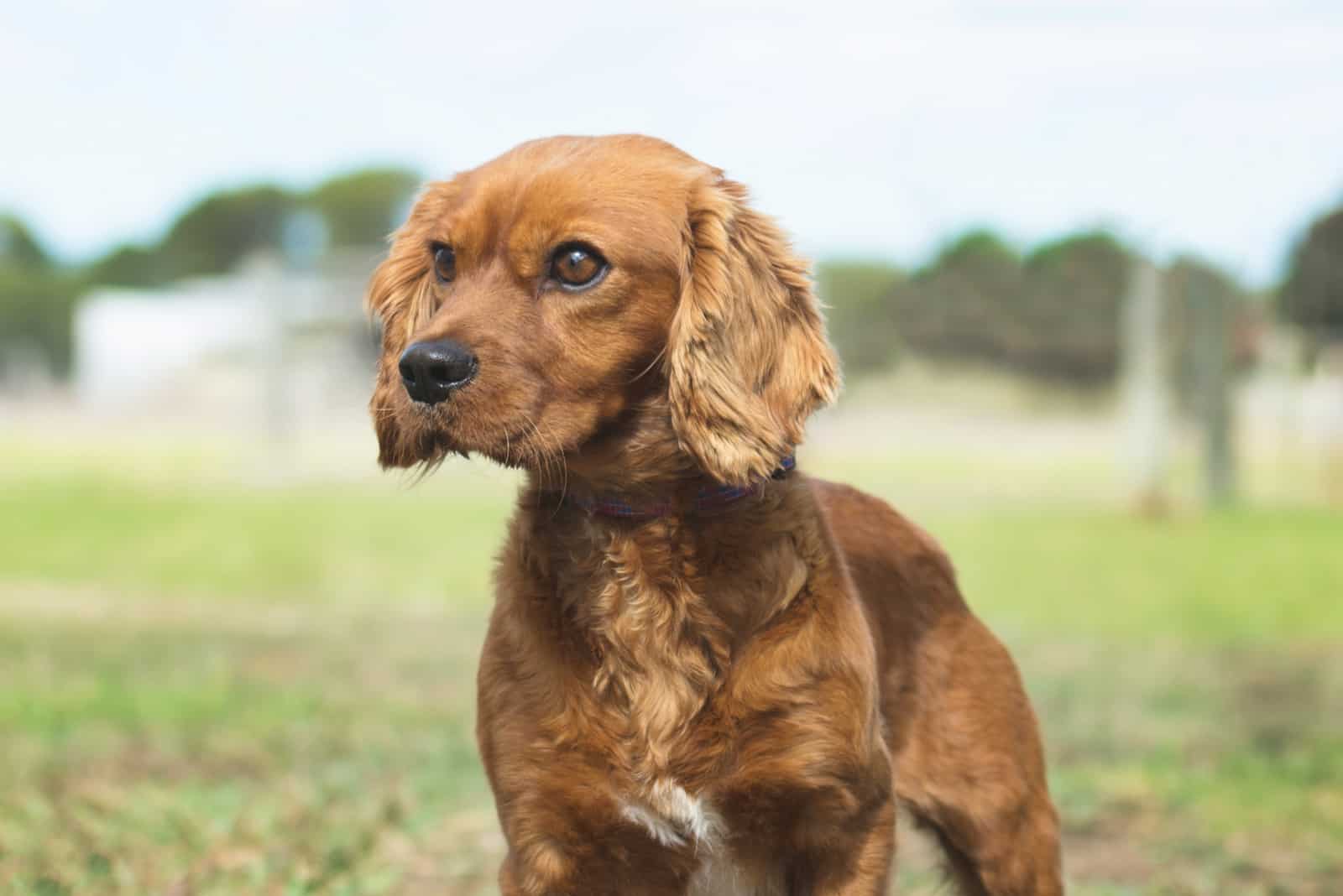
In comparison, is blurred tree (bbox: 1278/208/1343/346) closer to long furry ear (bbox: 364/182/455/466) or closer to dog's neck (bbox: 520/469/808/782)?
long furry ear (bbox: 364/182/455/466)

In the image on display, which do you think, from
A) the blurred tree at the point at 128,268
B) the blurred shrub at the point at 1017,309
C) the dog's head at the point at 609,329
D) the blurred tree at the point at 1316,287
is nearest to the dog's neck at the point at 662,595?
the dog's head at the point at 609,329

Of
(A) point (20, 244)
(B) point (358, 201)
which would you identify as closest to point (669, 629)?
(A) point (20, 244)

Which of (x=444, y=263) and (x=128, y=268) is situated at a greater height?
(x=444, y=263)

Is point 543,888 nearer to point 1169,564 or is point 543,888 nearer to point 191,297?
point 1169,564

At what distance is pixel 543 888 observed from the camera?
285cm

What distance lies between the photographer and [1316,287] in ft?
67.4

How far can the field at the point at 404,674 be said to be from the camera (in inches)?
193

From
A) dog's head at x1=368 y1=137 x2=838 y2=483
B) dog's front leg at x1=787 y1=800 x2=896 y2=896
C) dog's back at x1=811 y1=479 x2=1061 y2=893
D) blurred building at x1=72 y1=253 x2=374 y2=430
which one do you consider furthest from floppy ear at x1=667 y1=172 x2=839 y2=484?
blurred building at x1=72 y1=253 x2=374 y2=430

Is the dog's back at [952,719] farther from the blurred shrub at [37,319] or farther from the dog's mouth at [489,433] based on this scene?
the blurred shrub at [37,319]

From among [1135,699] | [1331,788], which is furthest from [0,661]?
[1331,788]

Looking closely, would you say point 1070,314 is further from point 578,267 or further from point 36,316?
point 36,316

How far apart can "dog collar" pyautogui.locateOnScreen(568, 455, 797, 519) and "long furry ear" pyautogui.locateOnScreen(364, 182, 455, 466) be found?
48cm

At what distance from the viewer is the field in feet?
16.0

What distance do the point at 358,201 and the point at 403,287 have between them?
84.2 metres
